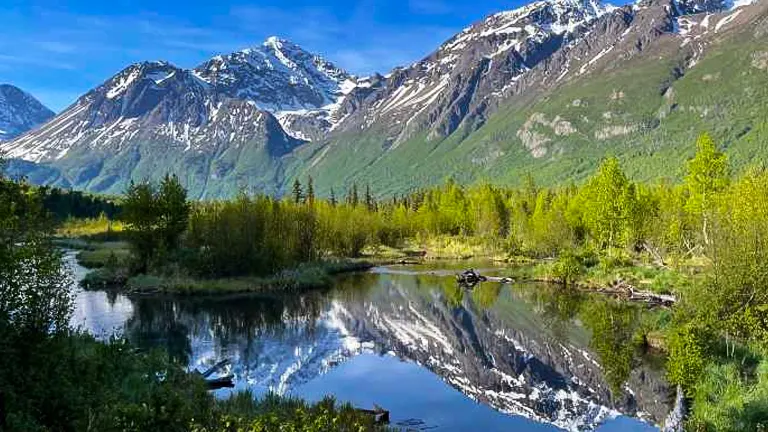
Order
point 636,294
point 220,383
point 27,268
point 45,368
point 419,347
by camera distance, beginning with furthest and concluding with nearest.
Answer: point 636,294 < point 419,347 < point 220,383 < point 27,268 < point 45,368

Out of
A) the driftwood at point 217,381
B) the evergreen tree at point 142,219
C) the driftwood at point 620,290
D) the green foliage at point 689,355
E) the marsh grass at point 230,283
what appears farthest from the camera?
the evergreen tree at point 142,219

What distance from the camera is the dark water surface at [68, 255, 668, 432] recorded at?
31891 millimetres

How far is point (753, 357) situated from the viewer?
29.8 m

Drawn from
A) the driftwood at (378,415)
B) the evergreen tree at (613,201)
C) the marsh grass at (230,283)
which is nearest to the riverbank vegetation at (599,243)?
the evergreen tree at (613,201)

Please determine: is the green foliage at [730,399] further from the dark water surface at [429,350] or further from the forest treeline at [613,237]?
the dark water surface at [429,350]

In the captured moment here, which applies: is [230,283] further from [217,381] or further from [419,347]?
[217,381]

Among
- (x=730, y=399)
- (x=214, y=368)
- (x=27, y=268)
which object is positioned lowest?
(x=214, y=368)

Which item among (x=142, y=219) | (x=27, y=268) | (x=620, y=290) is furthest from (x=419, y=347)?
(x=142, y=219)

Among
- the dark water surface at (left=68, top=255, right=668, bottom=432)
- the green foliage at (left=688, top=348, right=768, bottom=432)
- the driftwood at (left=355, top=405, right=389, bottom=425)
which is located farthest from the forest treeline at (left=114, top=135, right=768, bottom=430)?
the driftwood at (left=355, top=405, right=389, bottom=425)

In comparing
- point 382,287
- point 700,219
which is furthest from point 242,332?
point 700,219

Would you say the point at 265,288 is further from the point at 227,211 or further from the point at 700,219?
the point at 700,219

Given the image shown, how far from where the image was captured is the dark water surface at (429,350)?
31891mm

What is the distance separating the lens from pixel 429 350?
150ft

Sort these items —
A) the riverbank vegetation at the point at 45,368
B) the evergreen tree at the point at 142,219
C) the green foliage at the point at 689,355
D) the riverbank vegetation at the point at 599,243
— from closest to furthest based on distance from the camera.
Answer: the riverbank vegetation at the point at 45,368 < the green foliage at the point at 689,355 < the riverbank vegetation at the point at 599,243 < the evergreen tree at the point at 142,219
